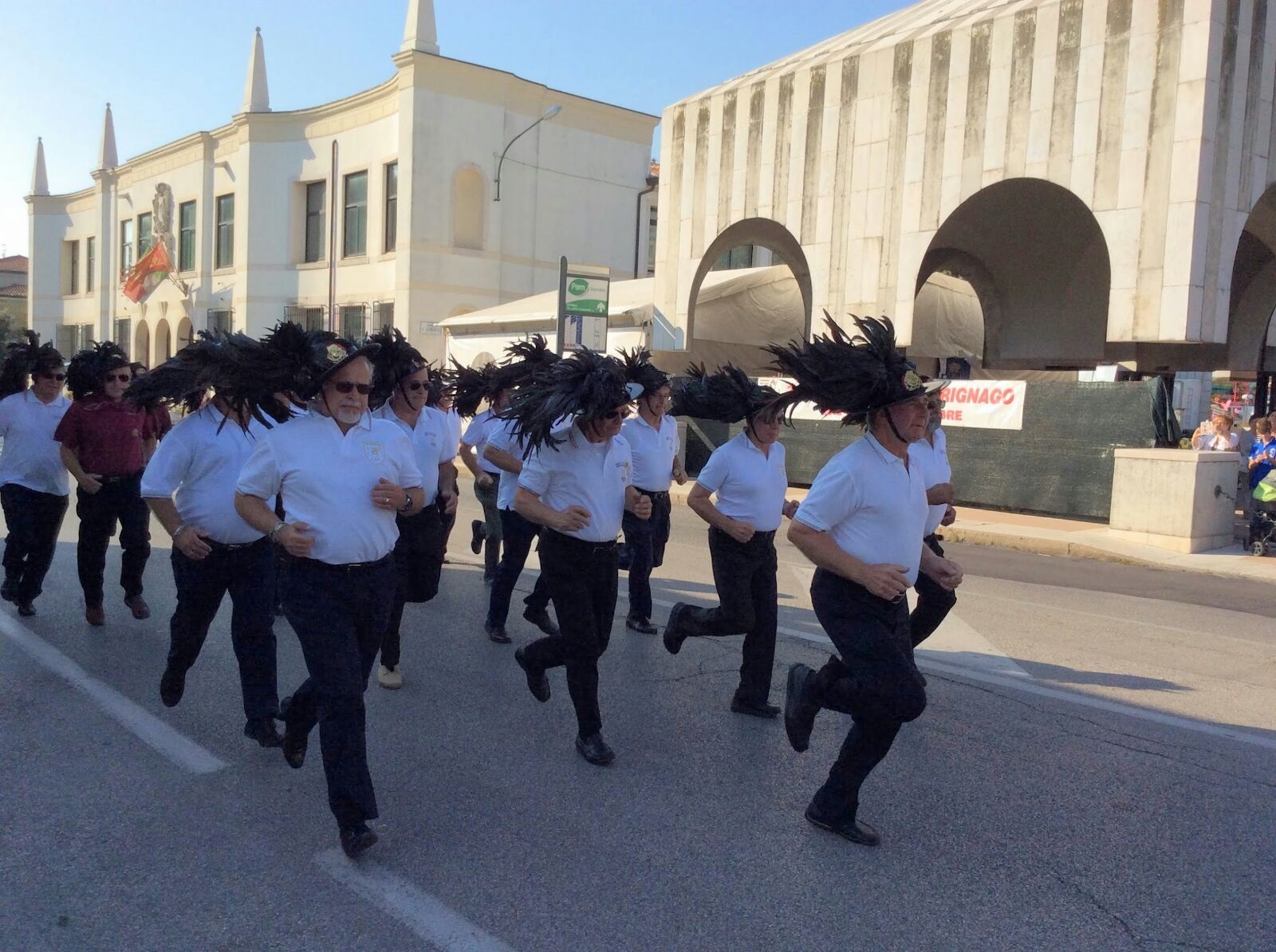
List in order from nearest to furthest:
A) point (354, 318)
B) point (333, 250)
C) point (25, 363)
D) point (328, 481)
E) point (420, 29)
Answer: point (328, 481) → point (25, 363) → point (420, 29) → point (333, 250) → point (354, 318)

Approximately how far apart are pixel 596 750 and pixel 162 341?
42373mm

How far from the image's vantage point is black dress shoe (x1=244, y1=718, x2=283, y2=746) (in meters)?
4.88

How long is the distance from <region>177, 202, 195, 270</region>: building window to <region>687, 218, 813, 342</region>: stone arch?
2496 cm

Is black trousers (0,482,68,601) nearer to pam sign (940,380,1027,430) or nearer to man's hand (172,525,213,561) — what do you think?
man's hand (172,525,213,561)

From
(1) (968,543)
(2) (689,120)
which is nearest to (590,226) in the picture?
(2) (689,120)

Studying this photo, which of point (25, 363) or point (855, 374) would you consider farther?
point (25, 363)

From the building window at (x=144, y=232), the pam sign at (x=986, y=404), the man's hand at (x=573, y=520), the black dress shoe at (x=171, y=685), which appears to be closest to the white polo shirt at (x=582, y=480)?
the man's hand at (x=573, y=520)

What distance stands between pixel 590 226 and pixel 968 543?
76.6 feet

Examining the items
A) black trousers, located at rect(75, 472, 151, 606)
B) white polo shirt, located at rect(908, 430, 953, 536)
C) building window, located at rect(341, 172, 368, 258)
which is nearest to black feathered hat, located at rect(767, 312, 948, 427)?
white polo shirt, located at rect(908, 430, 953, 536)

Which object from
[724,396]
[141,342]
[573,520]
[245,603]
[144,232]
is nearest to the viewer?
[573,520]

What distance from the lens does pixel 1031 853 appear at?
3.97 meters

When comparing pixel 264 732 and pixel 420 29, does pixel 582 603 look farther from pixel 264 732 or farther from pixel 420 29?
pixel 420 29

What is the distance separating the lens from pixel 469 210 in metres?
31.6

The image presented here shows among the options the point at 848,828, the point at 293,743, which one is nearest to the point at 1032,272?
the point at 848,828
